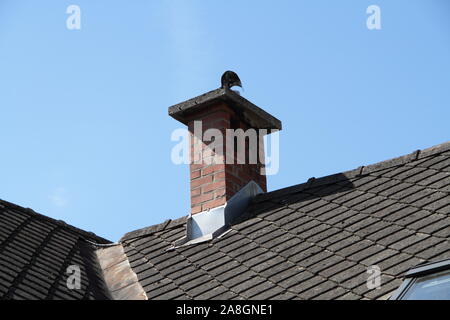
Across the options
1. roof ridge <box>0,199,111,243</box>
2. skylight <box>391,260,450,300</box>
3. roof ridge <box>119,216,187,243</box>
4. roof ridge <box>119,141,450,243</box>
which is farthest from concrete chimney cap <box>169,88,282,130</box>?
skylight <box>391,260,450,300</box>

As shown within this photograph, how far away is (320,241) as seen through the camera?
665cm

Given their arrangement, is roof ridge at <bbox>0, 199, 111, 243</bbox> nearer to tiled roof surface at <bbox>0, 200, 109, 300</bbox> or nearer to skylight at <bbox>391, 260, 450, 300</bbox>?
tiled roof surface at <bbox>0, 200, 109, 300</bbox>

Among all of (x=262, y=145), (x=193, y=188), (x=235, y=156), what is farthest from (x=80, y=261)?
(x=262, y=145)

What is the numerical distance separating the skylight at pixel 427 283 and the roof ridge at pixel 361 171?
2.27m

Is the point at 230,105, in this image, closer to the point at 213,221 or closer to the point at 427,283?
the point at 213,221

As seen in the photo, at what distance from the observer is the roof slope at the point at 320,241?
587 cm

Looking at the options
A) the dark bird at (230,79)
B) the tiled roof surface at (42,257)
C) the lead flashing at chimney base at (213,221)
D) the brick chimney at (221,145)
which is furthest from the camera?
the dark bird at (230,79)

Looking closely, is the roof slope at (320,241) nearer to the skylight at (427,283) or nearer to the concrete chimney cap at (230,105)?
the skylight at (427,283)

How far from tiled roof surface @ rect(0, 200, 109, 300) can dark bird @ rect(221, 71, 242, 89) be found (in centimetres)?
216

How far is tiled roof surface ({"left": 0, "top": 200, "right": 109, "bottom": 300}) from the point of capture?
6.28 metres

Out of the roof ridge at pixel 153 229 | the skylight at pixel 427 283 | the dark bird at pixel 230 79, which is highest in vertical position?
the dark bird at pixel 230 79

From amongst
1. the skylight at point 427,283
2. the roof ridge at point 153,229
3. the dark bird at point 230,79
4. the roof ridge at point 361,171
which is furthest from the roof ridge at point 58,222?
the skylight at point 427,283
